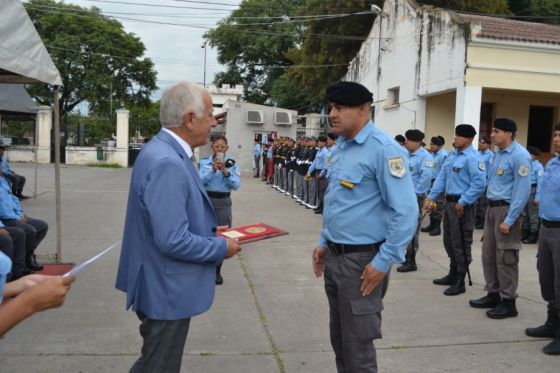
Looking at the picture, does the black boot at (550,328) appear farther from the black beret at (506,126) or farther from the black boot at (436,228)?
the black boot at (436,228)

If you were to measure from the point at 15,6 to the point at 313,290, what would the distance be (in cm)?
426

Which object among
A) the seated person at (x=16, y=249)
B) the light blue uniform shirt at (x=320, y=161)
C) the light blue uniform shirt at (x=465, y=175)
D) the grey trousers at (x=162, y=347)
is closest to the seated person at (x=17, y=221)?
the seated person at (x=16, y=249)

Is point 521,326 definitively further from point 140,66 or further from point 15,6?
point 140,66

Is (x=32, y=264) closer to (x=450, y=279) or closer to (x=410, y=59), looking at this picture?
(x=450, y=279)

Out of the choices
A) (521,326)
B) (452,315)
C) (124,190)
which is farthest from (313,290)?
(124,190)

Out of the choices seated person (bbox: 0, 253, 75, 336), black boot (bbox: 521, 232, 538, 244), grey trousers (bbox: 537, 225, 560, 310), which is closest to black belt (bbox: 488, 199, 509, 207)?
grey trousers (bbox: 537, 225, 560, 310)

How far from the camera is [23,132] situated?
107ft

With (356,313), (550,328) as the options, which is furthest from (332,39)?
(356,313)

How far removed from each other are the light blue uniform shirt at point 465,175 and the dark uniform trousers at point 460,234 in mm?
157

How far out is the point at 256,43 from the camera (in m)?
45.0

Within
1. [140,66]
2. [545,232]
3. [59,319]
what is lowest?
[59,319]

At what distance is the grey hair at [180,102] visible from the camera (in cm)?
252

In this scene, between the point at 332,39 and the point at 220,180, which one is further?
the point at 332,39

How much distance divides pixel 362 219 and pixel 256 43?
43972mm
